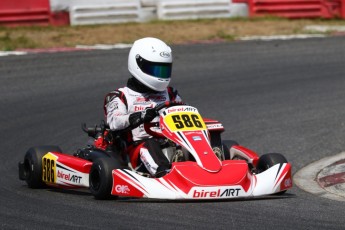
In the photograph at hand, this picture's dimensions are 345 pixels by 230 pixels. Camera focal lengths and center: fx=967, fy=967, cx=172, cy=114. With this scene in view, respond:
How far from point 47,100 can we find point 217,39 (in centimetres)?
433

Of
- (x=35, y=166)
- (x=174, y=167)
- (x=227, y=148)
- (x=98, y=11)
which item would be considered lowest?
(x=98, y=11)

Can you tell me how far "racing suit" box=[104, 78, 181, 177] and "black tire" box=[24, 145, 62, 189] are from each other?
0.66m

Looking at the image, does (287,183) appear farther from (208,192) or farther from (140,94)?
(140,94)

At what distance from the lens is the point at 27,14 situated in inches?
623

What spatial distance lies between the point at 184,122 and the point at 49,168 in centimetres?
130

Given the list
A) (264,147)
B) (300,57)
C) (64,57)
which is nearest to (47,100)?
(64,57)

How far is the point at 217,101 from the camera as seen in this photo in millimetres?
11961

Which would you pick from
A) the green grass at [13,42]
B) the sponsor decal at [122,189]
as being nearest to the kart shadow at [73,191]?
the sponsor decal at [122,189]

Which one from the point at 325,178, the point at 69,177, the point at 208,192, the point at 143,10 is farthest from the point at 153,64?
the point at 143,10

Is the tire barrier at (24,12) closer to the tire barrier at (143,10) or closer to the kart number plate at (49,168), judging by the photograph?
the tire barrier at (143,10)

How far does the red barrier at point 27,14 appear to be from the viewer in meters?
15.6

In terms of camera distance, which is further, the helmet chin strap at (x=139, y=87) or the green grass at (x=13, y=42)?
the green grass at (x=13, y=42)

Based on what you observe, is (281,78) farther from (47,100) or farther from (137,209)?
(137,209)

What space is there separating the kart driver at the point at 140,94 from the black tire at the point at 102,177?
0.42m
